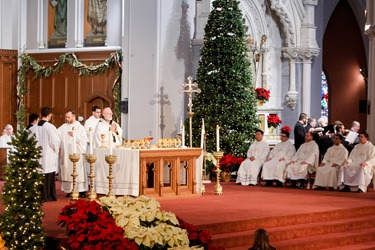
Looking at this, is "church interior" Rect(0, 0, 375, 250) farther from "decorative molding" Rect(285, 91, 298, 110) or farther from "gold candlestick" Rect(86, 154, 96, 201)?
"gold candlestick" Rect(86, 154, 96, 201)

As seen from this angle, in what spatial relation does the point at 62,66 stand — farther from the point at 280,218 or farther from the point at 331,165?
the point at 280,218

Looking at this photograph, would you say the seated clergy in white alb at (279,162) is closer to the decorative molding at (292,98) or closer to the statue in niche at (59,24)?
the decorative molding at (292,98)

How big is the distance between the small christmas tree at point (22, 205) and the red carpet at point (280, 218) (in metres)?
0.83

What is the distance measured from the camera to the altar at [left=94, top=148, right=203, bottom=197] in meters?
14.0

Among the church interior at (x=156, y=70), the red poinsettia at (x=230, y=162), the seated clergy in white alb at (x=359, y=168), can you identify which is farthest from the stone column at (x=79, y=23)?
the seated clergy in white alb at (x=359, y=168)

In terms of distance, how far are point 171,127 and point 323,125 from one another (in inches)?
136

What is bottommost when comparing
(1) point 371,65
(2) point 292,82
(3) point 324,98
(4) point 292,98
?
(4) point 292,98

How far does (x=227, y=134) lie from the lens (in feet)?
62.8

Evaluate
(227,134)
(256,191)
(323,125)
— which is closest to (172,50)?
(227,134)

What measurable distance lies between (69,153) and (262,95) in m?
8.03

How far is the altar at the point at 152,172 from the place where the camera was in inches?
552

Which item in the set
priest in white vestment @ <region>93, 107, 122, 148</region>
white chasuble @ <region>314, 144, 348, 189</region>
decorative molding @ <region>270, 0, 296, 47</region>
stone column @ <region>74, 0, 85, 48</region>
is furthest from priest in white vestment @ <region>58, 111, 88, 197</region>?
decorative molding @ <region>270, 0, 296, 47</region>

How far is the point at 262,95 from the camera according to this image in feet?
73.0

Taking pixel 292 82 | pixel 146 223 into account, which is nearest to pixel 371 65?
pixel 292 82
